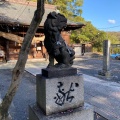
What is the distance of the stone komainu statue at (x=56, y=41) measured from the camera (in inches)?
101

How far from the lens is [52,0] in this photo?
20828mm

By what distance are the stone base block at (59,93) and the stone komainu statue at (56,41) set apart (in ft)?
0.90

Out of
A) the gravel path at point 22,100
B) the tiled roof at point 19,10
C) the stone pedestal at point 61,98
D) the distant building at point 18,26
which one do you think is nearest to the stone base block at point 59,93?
the stone pedestal at point 61,98

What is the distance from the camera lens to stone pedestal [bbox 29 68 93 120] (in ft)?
8.09

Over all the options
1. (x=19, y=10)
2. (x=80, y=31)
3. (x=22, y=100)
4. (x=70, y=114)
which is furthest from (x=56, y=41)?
(x=80, y=31)

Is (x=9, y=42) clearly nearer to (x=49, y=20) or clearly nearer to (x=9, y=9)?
(x=9, y=9)

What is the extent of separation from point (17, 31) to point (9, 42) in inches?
43.1

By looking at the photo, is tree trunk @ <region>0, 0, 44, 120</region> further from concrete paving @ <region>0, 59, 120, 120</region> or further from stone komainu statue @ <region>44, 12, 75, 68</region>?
concrete paving @ <region>0, 59, 120, 120</region>

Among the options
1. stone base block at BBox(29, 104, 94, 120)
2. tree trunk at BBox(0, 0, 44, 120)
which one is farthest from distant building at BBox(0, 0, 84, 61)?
stone base block at BBox(29, 104, 94, 120)

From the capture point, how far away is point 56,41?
2590 millimetres

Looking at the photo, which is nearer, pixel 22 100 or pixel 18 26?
pixel 22 100

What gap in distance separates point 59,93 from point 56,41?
31.4 inches

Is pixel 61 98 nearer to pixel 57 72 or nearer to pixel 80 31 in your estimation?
pixel 57 72

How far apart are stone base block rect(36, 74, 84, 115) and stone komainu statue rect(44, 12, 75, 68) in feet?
0.90
